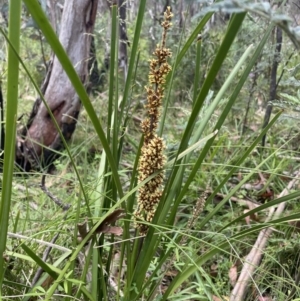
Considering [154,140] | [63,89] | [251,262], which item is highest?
[154,140]

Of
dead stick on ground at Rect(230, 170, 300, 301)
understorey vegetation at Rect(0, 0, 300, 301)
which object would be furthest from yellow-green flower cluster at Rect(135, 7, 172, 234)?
dead stick on ground at Rect(230, 170, 300, 301)

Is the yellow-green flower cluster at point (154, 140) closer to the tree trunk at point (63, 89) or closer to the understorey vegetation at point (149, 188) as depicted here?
the understorey vegetation at point (149, 188)

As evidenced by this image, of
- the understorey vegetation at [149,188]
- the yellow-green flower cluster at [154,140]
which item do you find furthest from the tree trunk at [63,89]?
the yellow-green flower cluster at [154,140]

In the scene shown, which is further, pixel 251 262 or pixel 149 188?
pixel 251 262

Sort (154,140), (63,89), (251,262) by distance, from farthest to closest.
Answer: (63,89)
(251,262)
(154,140)

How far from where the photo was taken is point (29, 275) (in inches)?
33.6

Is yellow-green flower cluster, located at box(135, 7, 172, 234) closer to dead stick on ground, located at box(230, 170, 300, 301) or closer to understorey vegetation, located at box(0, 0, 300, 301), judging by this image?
understorey vegetation, located at box(0, 0, 300, 301)

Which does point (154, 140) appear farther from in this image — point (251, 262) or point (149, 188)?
point (251, 262)

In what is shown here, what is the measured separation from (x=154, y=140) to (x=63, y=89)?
139 cm

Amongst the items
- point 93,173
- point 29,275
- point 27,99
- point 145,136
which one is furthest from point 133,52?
point 27,99

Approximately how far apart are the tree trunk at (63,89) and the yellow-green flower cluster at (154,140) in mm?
1218

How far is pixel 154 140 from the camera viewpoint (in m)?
0.69

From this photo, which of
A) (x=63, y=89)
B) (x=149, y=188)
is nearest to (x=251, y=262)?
(x=149, y=188)

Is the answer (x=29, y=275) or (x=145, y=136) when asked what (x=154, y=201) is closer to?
(x=145, y=136)
